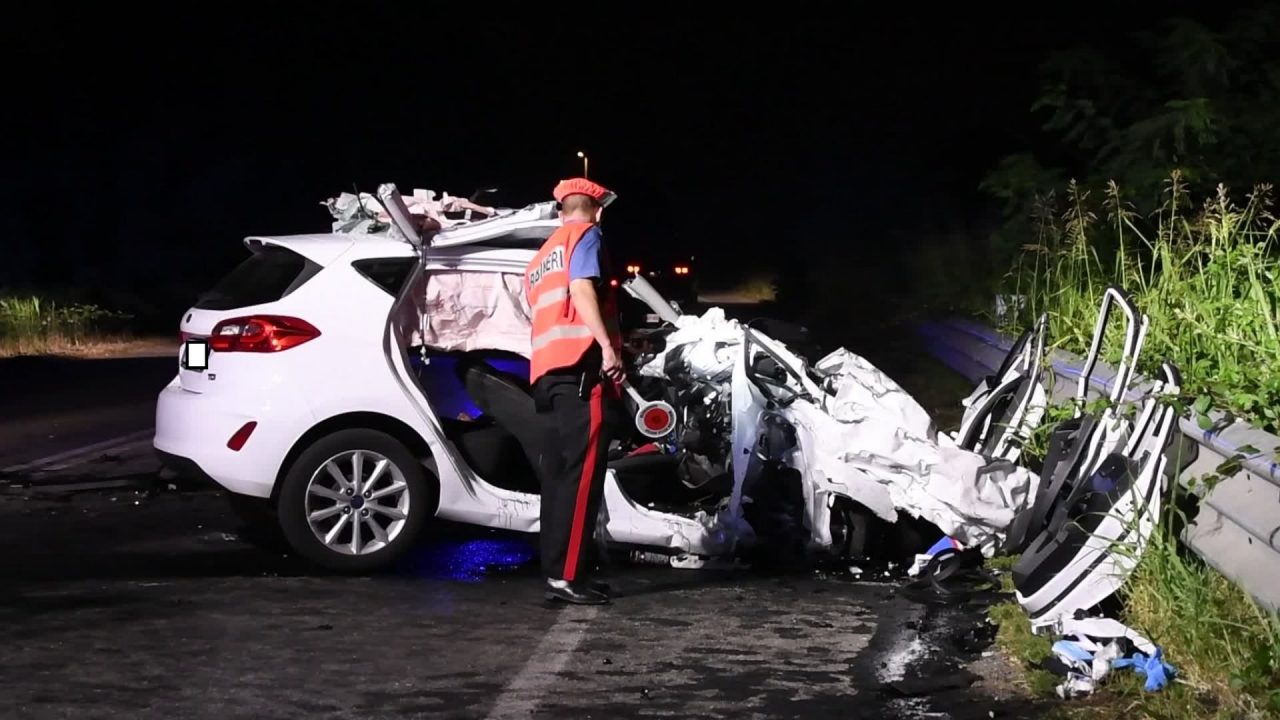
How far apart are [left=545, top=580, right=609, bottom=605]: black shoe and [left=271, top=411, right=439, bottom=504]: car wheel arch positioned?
902 millimetres

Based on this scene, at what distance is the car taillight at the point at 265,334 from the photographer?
8.41m

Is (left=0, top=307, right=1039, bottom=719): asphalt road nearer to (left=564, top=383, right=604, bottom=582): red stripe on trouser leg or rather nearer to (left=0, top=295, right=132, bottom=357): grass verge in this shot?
(left=564, top=383, right=604, bottom=582): red stripe on trouser leg

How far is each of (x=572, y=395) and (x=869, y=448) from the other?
1.35 meters

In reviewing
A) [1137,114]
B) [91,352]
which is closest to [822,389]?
[1137,114]

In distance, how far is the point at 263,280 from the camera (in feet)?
28.7

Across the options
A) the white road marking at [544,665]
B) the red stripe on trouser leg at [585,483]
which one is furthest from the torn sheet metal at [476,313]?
the white road marking at [544,665]

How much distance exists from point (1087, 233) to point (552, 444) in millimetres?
7811

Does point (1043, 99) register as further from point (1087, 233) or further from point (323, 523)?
point (323, 523)

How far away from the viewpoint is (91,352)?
77.0 feet

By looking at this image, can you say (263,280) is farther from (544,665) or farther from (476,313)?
(544,665)

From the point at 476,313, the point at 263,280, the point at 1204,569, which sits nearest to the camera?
the point at 1204,569

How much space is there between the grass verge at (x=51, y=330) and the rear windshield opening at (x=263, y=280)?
14519mm

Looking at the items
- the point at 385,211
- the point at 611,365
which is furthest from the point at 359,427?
the point at 611,365

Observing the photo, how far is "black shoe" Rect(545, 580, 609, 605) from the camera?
793 cm
